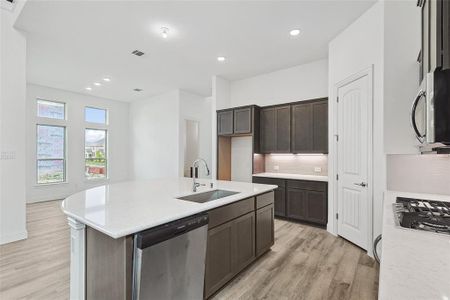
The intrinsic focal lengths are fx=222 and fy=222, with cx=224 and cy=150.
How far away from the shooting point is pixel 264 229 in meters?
2.84

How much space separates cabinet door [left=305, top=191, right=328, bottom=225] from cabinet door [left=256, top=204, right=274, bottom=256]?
145 cm

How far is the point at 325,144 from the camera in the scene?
13.7 feet

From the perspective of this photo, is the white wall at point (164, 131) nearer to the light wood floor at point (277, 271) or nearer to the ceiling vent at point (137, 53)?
the ceiling vent at point (137, 53)

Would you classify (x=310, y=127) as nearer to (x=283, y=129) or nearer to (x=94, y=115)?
(x=283, y=129)

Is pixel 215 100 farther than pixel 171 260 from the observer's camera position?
Yes

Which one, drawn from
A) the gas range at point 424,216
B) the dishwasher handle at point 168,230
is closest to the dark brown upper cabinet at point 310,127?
the gas range at point 424,216

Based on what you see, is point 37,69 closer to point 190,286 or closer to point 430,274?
point 190,286

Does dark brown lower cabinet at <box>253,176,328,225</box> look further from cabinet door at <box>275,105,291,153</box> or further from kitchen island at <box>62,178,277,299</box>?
kitchen island at <box>62,178,277,299</box>

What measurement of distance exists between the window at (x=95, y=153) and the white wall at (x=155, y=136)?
37.6 inches

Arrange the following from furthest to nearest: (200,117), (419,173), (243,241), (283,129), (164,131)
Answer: (200,117) < (164,131) < (283,129) < (243,241) < (419,173)

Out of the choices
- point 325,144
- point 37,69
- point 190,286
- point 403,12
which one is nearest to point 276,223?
point 325,144

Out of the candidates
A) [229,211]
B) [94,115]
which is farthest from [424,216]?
[94,115]

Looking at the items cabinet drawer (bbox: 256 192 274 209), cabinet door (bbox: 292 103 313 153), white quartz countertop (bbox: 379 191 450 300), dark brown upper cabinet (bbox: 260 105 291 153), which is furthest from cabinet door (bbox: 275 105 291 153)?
white quartz countertop (bbox: 379 191 450 300)

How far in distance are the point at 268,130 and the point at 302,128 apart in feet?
2.55
